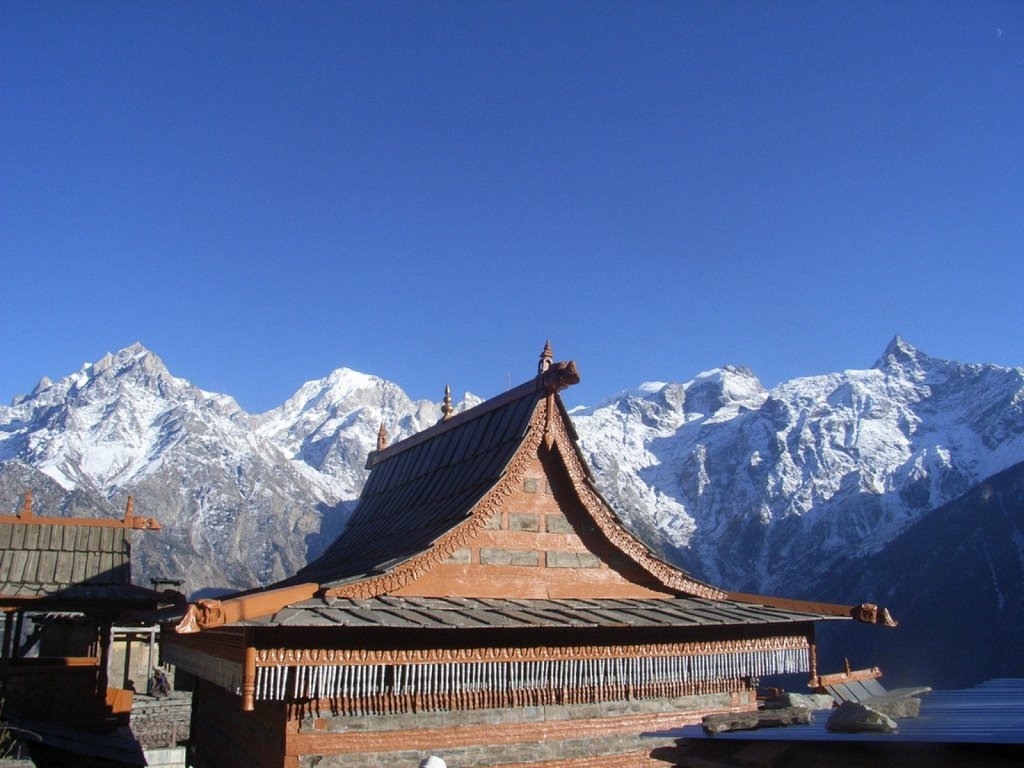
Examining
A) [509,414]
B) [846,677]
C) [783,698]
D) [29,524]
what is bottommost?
[846,677]

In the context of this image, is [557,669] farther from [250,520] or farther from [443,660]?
[250,520]

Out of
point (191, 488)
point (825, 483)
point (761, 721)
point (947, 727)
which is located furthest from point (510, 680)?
point (825, 483)

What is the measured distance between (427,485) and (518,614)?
4224 millimetres

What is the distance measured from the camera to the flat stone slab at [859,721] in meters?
5.43

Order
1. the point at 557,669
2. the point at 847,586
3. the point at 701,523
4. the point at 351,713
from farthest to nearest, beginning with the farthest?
the point at 701,523 < the point at 847,586 < the point at 557,669 < the point at 351,713

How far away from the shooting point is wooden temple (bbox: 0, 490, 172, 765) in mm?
16031

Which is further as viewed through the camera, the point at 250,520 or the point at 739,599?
the point at 250,520

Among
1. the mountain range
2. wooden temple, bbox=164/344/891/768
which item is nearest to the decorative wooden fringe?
wooden temple, bbox=164/344/891/768

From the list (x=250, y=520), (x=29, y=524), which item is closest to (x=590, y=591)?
(x=29, y=524)

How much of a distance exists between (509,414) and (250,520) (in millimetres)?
155297

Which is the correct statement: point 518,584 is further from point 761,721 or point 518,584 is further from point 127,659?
point 127,659

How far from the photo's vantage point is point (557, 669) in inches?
375

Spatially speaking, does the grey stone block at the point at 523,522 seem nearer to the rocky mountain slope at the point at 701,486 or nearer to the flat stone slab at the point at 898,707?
the flat stone slab at the point at 898,707

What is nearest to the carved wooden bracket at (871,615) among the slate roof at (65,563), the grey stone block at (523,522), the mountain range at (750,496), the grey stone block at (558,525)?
the grey stone block at (558,525)
